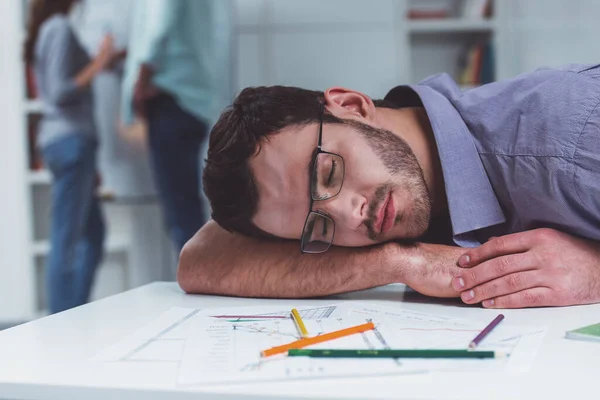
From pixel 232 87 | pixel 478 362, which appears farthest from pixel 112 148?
pixel 478 362

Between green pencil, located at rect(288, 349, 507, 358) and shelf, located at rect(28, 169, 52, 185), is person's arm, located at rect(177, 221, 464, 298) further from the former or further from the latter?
shelf, located at rect(28, 169, 52, 185)

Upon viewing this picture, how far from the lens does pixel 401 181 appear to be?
1169mm

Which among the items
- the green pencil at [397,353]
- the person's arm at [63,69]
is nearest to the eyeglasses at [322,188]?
the green pencil at [397,353]

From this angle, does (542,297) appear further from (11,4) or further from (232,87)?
(11,4)

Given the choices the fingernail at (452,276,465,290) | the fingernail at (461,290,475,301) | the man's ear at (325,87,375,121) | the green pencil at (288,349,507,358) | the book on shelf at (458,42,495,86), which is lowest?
the fingernail at (461,290,475,301)

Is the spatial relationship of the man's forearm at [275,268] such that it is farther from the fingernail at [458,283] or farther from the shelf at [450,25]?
the shelf at [450,25]

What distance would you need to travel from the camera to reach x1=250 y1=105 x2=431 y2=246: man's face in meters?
1.14

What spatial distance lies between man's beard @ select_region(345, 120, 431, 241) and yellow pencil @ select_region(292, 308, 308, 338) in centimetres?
26

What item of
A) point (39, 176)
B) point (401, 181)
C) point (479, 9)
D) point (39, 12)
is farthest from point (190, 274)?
point (479, 9)

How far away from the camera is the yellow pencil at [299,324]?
0.80 m

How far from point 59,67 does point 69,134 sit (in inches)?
12.7

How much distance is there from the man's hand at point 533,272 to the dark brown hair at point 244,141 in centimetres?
38

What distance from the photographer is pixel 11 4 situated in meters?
3.46

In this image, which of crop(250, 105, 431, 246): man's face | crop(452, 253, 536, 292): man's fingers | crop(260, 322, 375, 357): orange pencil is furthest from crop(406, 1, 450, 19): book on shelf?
crop(260, 322, 375, 357): orange pencil
